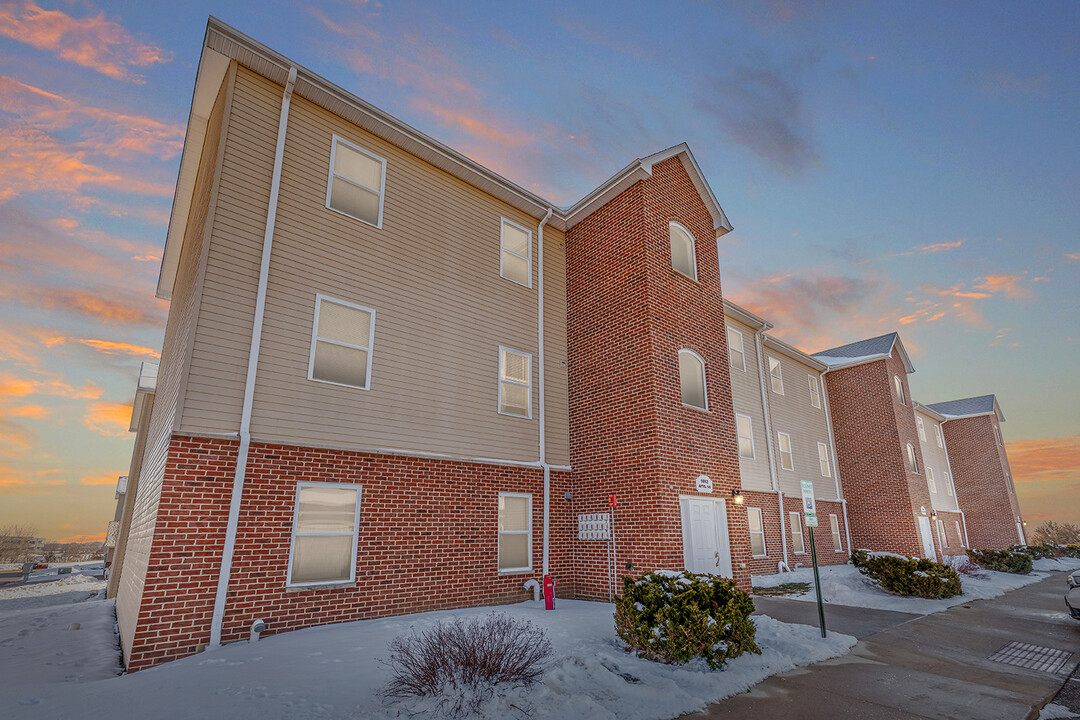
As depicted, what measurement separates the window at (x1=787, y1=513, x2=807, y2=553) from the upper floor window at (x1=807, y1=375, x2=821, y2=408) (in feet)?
19.9

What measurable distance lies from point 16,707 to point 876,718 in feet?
29.0

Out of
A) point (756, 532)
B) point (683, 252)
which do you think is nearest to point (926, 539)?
point (756, 532)

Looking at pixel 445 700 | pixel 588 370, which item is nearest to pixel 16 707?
pixel 445 700

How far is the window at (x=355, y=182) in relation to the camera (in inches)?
420

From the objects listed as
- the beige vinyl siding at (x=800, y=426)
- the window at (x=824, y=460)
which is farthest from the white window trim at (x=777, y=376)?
the window at (x=824, y=460)

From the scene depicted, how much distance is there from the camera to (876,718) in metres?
5.50

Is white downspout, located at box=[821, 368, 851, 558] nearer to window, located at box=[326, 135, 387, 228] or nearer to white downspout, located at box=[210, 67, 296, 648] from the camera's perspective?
window, located at box=[326, 135, 387, 228]

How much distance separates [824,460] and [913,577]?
32.0 ft

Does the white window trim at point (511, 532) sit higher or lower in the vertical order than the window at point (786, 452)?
lower

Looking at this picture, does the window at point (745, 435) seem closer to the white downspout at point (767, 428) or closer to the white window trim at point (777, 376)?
the white downspout at point (767, 428)

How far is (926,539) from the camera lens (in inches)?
894

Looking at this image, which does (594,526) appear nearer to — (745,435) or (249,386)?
(249,386)

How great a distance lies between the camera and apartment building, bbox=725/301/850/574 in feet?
61.3

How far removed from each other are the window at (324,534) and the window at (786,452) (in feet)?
56.5
